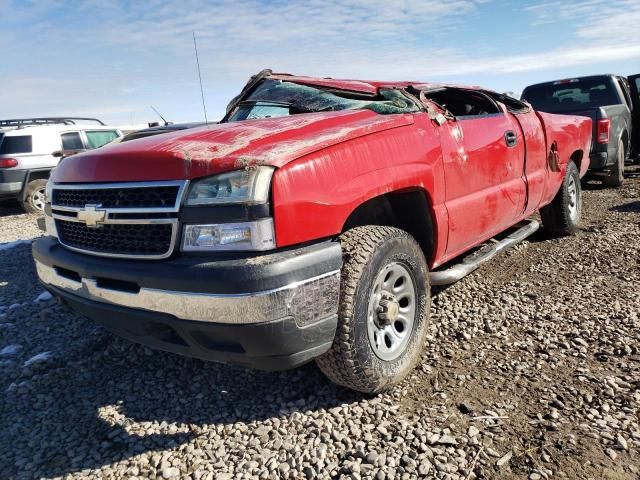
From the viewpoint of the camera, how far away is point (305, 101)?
3582 millimetres

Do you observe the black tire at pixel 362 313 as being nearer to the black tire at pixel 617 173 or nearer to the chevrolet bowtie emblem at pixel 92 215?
the chevrolet bowtie emblem at pixel 92 215

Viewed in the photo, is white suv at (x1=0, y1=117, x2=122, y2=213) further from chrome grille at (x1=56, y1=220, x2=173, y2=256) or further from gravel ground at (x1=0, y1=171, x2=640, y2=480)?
chrome grille at (x1=56, y1=220, x2=173, y2=256)

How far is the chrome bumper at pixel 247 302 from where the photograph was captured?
196 cm

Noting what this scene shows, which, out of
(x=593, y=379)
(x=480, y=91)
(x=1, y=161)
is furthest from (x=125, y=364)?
(x=1, y=161)

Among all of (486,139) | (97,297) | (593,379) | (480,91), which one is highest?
(480,91)

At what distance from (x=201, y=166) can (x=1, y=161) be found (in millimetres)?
9372

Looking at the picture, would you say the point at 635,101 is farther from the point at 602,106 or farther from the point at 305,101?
the point at 305,101

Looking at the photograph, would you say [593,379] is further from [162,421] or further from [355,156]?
[162,421]

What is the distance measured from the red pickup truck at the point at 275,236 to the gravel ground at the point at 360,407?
0.30m

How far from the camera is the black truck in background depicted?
25.2ft

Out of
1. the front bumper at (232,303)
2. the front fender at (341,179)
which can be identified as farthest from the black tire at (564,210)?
the front bumper at (232,303)

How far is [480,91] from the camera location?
425cm

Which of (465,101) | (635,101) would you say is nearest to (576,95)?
(635,101)

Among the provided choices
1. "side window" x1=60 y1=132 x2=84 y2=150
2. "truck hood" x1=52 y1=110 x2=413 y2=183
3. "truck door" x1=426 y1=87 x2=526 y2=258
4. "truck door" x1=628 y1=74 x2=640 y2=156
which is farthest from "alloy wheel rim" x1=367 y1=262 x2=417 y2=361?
"side window" x1=60 y1=132 x2=84 y2=150
